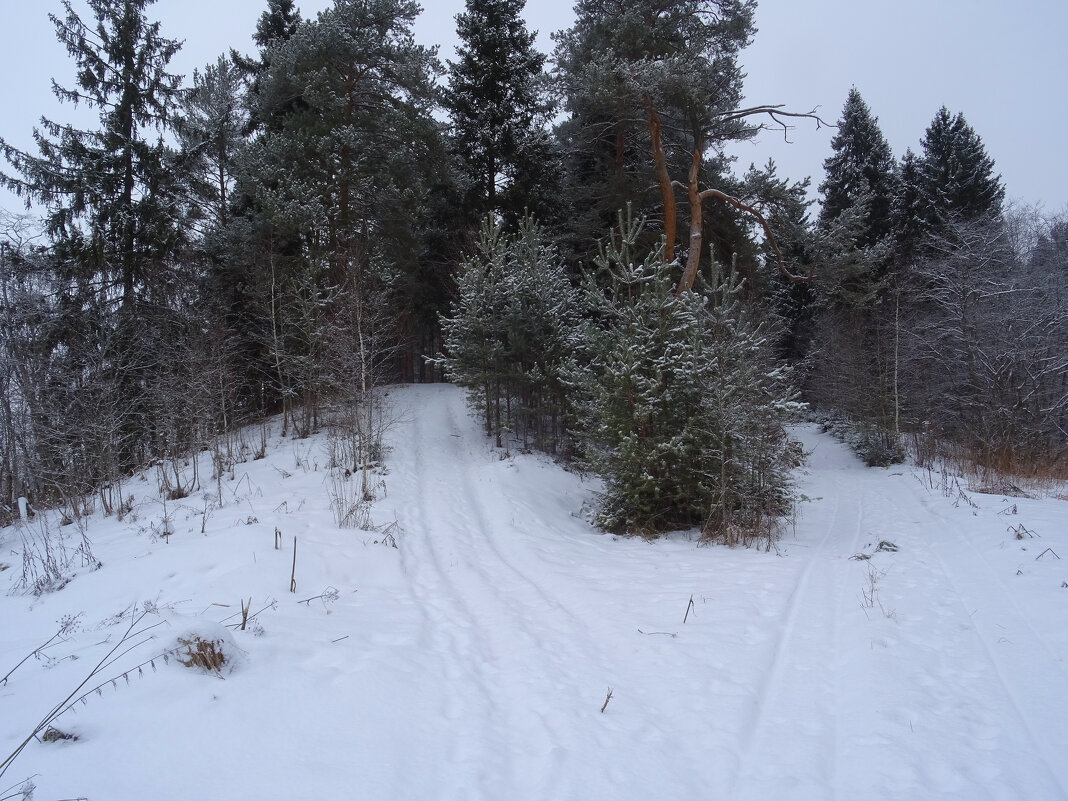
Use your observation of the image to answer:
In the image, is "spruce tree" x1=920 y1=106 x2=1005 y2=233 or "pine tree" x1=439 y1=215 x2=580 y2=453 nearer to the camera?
"pine tree" x1=439 y1=215 x2=580 y2=453

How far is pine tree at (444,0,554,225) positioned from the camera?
21.0 meters

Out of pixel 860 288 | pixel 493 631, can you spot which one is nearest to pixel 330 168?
pixel 493 631

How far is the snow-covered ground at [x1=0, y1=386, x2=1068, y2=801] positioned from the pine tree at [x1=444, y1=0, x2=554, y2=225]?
627 inches

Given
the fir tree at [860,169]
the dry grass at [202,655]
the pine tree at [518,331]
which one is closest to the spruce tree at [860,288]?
the fir tree at [860,169]

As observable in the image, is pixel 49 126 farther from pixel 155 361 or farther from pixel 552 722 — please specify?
pixel 552 722

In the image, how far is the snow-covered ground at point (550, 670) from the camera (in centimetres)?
324

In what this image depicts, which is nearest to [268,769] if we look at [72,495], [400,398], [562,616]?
[562,616]

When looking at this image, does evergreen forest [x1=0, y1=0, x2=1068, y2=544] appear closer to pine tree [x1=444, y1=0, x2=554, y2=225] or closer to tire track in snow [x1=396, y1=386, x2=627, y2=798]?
pine tree [x1=444, y1=0, x2=554, y2=225]

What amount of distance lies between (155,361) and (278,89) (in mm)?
9401

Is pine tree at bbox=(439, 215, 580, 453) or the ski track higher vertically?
pine tree at bbox=(439, 215, 580, 453)

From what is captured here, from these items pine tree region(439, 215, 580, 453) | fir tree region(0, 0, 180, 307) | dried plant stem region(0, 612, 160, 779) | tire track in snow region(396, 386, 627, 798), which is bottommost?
tire track in snow region(396, 386, 627, 798)

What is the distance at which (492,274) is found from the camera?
51.7ft

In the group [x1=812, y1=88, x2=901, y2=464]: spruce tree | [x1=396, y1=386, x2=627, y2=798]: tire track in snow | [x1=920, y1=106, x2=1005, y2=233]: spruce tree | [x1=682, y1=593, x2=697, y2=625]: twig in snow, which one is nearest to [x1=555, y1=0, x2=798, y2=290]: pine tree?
[x1=812, y1=88, x2=901, y2=464]: spruce tree

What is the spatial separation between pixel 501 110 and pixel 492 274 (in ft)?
30.0
